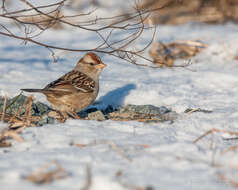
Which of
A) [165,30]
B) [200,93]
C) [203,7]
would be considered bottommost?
[200,93]

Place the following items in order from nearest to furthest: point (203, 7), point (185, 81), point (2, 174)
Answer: point (2, 174)
point (185, 81)
point (203, 7)

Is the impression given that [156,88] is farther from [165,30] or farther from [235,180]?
[165,30]

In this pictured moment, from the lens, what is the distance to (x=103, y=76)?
22.8 feet

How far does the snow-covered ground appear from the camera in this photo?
2758 mm

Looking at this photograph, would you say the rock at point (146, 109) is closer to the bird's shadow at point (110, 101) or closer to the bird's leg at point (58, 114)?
the bird's shadow at point (110, 101)

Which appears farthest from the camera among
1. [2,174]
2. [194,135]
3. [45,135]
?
[194,135]

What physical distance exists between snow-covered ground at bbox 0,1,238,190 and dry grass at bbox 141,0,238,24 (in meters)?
3.13

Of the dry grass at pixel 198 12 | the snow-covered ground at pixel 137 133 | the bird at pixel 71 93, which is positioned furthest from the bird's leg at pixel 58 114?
the dry grass at pixel 198 12

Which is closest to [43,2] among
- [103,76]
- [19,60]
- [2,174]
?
[19,60]

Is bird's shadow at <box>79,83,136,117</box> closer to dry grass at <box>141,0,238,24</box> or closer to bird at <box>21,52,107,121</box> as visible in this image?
bird at <box>21,52,107,121</box>

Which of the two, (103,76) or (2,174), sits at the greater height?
(103,76)

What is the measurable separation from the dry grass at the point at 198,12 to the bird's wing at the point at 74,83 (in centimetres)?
530

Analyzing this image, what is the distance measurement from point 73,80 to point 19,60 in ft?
7.55

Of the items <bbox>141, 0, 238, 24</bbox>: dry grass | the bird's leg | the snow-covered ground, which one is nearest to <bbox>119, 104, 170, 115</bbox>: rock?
the snow-covered ground
